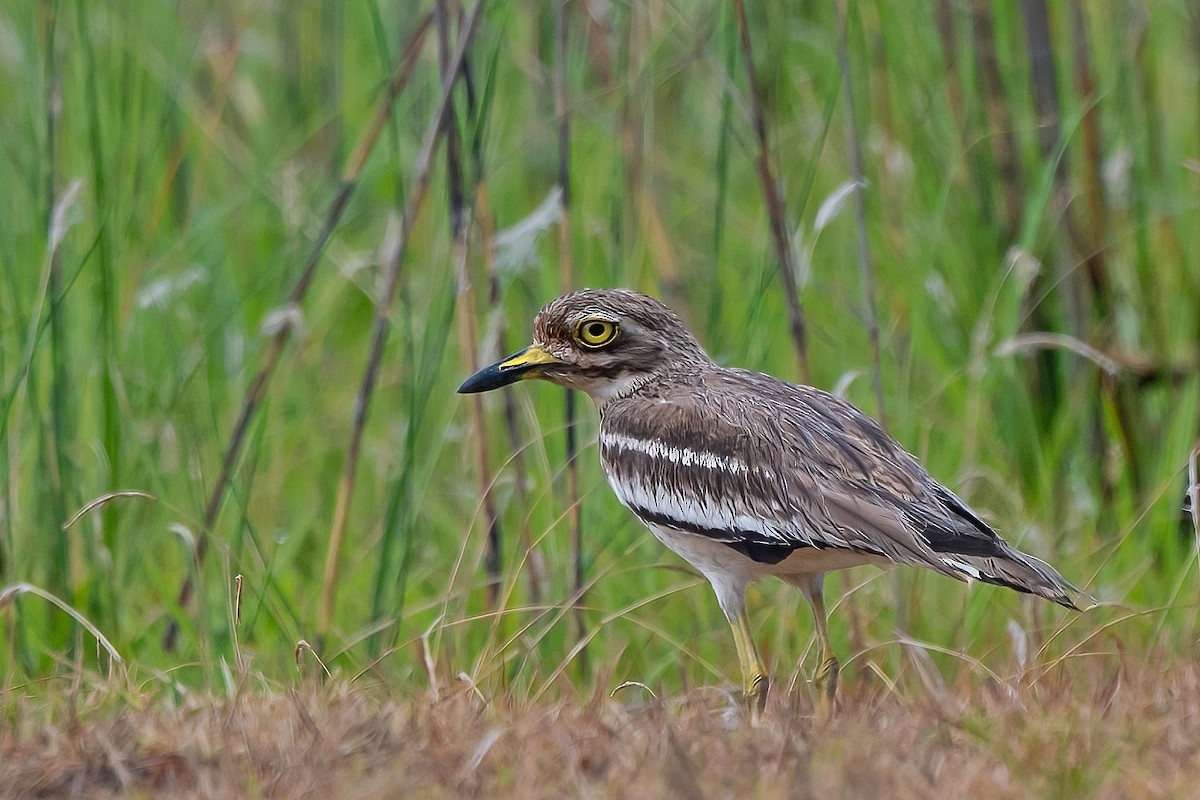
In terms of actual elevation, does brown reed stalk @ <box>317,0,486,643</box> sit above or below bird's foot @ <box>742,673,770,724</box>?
above

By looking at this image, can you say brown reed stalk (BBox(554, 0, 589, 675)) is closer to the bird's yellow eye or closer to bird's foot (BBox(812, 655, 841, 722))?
the bird's yellow eye

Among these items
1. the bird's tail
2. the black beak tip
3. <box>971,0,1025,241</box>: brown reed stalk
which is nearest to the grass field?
<box>971,0,1025,241</box>: brown reed stalk

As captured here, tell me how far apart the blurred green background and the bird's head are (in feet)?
0.99

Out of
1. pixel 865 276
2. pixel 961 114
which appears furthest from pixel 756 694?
pixel 961 114

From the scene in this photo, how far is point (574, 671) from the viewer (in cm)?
457

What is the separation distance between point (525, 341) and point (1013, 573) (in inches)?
99.9

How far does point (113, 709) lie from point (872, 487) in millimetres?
1632

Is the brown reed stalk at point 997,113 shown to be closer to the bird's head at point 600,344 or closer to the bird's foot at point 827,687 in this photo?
the bird's head at point 600,344

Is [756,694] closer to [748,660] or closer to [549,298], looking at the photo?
[748,660]

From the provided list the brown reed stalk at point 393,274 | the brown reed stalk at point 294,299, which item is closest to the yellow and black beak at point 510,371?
the brown reed stalk at point 393,274

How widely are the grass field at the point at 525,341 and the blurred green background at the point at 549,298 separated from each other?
0.07 ft

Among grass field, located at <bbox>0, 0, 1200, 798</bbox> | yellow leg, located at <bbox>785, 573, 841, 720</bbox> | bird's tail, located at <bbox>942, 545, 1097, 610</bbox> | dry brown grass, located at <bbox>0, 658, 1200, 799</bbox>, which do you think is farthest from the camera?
grass field, located at <bbox>0, 0, 1200, 798</bbox>

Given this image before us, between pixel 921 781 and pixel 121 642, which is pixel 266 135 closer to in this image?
pixel 121 642

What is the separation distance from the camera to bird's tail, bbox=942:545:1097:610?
127 inches
